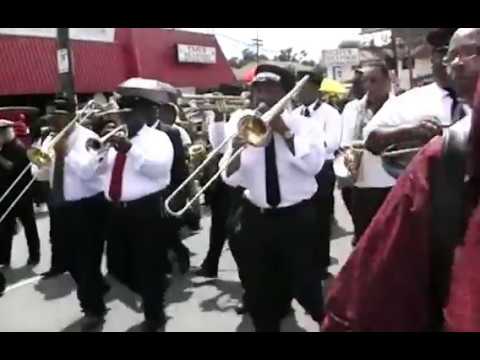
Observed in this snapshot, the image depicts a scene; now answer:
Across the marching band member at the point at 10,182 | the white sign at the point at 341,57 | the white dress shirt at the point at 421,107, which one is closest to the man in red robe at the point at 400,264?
the white dress shirt at the point at 421,107

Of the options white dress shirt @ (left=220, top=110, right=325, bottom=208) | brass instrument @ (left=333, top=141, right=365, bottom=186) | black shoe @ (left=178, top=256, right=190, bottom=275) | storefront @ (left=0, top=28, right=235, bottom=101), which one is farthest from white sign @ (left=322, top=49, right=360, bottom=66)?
white dress shirt @ (left=220, top=110, right=325, bottom=208)

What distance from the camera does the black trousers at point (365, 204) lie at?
3.46 metres

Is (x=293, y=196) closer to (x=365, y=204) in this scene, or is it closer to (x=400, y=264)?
(x=365, y=204)

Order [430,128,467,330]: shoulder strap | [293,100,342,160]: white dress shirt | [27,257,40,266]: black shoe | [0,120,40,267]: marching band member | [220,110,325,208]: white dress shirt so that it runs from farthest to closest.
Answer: [27,257,40,266]: black shoe → [0,120,40,267]: marching band member → [293,100,342,160]: white dress shirt → [220,110,325,208]: white dress shirt → [430,128,467,330]: shoulder strap

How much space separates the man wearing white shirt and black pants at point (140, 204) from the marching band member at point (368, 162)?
1039 mm

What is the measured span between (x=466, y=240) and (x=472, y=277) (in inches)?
2.1

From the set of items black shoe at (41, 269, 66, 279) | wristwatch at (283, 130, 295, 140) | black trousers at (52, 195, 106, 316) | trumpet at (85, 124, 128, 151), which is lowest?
black shoe at (41, 269, 66, 279)

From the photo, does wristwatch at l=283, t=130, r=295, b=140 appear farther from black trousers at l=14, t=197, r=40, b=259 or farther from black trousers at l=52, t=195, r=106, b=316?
black trousers at l=14, t=197, r=40, b=259

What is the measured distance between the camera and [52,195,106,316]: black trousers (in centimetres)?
395

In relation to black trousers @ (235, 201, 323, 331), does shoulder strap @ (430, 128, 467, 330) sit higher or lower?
higher

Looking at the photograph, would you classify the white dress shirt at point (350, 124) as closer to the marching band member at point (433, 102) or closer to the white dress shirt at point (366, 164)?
the white dress shirt at point (366, 164)

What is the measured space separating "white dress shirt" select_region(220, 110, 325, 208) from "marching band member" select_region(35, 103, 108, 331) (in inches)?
43.1

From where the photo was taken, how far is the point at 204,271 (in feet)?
15.8
